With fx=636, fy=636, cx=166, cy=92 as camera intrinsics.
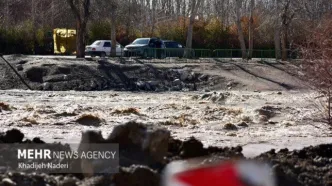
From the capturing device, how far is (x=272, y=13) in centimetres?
4922

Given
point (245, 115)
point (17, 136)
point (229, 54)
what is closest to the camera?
point (17, 136)

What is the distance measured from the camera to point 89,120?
1928cm

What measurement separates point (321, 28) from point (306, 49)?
60cm

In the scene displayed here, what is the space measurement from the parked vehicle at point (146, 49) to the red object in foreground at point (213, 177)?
4026cm

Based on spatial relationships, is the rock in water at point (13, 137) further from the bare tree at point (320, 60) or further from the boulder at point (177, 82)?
the boulder at point (177, 82)

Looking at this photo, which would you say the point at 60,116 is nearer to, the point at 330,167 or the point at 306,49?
the point at 306,49

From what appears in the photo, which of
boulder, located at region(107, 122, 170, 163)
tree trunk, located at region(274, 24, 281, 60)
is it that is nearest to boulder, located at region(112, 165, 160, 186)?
boulder, located at region(107, 122, 170, 163)

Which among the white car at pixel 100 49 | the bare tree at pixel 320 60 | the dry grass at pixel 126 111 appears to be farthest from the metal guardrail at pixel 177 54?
the bare tree at pixel 320 60

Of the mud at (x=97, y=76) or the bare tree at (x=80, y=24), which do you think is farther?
the bare tree at (x=80, y=24)

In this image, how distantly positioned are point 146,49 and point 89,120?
2662 centimetres

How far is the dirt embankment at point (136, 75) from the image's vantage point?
3681 cm

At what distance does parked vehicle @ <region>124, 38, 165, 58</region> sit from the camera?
4491 cm

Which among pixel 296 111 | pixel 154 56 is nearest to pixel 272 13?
pixel 154 56

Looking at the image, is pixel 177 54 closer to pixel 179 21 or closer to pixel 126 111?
pixel 179 21
